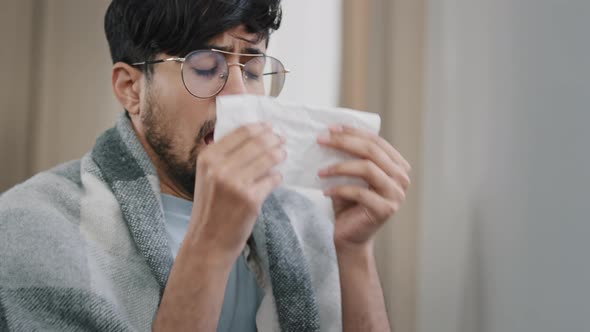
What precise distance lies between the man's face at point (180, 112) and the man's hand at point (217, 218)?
273mm

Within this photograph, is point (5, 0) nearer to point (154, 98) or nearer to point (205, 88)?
point (154, 98)

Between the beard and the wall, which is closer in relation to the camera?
the wall

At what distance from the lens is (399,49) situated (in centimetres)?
123

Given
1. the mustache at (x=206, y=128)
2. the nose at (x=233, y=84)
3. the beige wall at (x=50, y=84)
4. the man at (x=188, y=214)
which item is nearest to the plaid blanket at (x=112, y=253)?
the man at (x=188, y=214)

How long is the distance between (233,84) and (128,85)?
0.29m

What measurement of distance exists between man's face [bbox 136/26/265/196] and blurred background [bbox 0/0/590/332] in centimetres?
29

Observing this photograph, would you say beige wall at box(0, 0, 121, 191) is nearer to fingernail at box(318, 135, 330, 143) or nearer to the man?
the man

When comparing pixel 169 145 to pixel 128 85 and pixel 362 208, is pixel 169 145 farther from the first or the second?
pixel 362 208

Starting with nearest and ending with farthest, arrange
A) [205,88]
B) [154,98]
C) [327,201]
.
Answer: [205,88], [154,98], [327,201]

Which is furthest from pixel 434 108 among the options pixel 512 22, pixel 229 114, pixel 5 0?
pixel 5 0

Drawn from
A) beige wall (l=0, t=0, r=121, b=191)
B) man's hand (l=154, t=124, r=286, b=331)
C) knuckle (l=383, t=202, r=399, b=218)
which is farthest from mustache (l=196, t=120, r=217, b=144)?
beige wall (l=0, t=0, r=121, b=191)

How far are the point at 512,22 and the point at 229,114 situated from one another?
0.48 metres

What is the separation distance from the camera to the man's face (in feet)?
3.53

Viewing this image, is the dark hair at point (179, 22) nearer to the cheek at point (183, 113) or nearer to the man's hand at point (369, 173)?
the cheek at point (183, 113)
